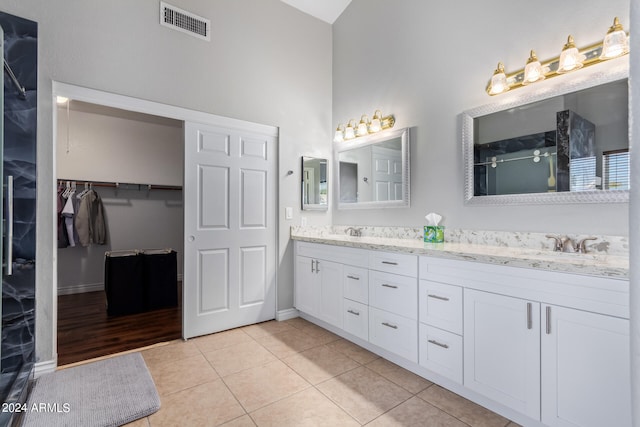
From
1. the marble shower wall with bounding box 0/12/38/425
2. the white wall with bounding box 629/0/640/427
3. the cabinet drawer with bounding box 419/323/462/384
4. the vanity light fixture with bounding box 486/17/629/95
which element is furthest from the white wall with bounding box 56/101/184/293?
the white wall with bounding box 629/0/640/427

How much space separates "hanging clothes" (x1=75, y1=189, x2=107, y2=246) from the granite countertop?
3.36m

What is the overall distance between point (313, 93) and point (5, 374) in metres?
3.56

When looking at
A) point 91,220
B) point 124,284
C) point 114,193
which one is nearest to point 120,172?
point 114,193

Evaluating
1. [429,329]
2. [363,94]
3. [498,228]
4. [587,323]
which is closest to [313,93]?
[363,94]

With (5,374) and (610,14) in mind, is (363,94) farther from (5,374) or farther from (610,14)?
(5,374)

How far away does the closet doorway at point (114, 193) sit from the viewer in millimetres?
3764

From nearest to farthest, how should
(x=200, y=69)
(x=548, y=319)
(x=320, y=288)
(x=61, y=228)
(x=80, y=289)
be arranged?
1. (x=548, y=319)
2. (x=200, y=69)
3. (x=320, y=288)
4. (x=61, y=228)
5. (x=80, y=289)

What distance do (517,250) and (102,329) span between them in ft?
12.3

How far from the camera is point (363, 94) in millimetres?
3381

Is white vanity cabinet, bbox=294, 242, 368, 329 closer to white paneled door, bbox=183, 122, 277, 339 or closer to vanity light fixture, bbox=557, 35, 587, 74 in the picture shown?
white paneled door, bbox=183, 122, 277, 339

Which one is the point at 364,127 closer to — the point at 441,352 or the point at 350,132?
the point at 350,132

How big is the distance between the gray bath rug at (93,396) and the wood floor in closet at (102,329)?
0.33 m

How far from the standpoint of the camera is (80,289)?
446 cm

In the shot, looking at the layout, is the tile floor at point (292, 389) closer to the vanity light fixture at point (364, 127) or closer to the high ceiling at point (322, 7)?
the vanity light fixture at point (364, 127)
